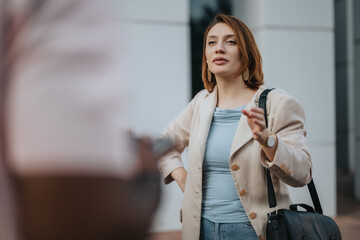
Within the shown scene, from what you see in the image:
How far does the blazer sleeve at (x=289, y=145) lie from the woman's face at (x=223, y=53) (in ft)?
1.08

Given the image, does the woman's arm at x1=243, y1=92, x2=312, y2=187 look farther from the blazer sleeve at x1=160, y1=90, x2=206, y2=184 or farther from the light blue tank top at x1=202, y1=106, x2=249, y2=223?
the blazer sleeve at x1=160, y1=90, x2=206, y2=184

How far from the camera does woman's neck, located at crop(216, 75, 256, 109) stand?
2.15 meters

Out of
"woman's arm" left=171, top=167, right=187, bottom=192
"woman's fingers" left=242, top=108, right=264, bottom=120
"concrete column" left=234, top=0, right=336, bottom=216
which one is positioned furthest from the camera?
"concrete column" left=234, top=0, right=336, bottom=216

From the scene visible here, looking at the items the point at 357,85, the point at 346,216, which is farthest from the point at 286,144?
the point at 357,85

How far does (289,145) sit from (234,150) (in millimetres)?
263

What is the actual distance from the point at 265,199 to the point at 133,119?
4.86 ft

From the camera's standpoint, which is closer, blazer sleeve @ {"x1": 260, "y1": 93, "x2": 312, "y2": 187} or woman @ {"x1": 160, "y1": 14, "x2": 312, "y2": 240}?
blazer sleeve @ {"x1": 260, "y1": 93, "x2": 312, "y2": 187}

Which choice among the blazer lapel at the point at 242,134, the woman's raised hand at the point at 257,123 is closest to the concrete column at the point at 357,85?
the blazer lapel at the point at 242,134

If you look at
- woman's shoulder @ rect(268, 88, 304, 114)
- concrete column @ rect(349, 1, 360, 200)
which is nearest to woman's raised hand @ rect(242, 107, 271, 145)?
woman's shoulder @ rect(268, 88, 304, 114)

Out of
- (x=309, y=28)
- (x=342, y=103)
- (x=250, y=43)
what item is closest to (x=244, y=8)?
(x=309, y=28)

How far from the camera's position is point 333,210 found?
20.0ft

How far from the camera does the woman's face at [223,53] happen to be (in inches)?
83.1

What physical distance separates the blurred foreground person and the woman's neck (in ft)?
5.40

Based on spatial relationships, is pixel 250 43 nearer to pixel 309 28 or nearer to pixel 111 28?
pixel 111 28
